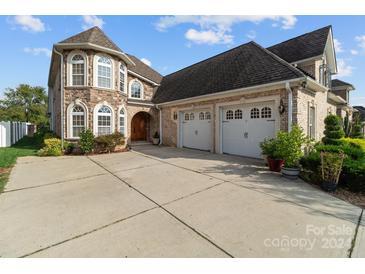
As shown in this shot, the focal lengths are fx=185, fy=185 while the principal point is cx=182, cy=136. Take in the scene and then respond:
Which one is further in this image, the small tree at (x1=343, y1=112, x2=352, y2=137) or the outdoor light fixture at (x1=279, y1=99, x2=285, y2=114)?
the small tree at (x1=343, y1=112, x2=352, y2=137)

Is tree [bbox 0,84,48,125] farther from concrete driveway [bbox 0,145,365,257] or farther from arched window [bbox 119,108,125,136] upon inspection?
concrete driveway [bbox 0,145,365,257]

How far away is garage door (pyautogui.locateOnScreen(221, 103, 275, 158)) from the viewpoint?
28.2 feet

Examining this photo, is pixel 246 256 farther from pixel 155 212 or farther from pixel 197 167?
pixel 197 167

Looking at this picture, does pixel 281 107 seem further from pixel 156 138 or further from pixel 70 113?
pixel 70 113

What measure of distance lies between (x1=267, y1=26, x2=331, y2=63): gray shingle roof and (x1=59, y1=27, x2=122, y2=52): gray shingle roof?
1128 centimetres

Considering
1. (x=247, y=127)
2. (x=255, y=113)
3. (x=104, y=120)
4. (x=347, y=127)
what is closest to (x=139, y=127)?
(x=104, y=120)

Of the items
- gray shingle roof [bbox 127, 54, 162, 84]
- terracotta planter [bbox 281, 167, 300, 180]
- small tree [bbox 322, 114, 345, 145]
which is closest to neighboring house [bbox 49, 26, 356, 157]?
small tree [bbox 322, 114, 345, 145]

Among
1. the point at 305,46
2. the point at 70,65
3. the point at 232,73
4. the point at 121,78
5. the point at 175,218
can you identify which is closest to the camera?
the point at 175,218

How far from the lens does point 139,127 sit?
17.8m

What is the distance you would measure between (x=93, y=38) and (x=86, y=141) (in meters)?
6.21

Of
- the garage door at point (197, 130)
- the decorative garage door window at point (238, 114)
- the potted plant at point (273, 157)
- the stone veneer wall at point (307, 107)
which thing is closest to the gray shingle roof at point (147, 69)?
the garage door at point (197, 130)

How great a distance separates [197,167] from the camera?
739 centimetres

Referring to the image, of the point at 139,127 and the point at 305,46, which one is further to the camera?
the point at 139,127

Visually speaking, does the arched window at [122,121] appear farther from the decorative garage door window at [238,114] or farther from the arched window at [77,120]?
the decorative garage door window at [238,114]
